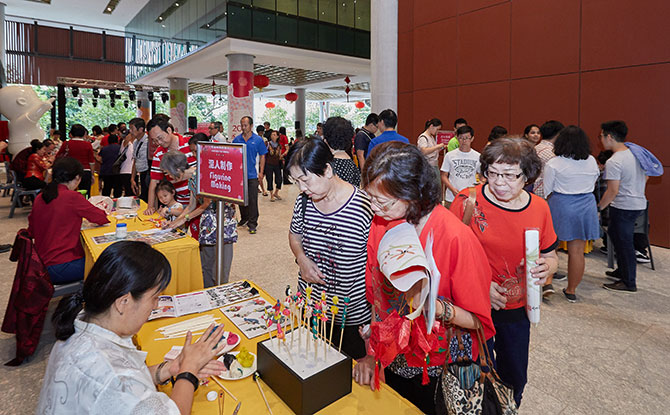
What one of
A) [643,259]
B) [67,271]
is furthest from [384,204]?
[643,259]

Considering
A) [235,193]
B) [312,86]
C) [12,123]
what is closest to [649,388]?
[235,193]

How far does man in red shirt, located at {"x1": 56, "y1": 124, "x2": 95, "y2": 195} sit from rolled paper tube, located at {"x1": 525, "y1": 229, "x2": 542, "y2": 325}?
704 cm

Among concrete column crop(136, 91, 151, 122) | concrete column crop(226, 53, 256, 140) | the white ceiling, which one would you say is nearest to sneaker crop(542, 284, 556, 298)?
concrete column crop(226, 53, 256, 140)

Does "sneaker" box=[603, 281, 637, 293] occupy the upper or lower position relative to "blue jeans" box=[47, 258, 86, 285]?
lower

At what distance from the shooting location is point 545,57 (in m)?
6.07

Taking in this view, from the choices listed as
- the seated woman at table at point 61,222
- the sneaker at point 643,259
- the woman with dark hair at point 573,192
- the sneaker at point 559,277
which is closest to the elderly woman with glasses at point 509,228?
the woman with dark hair at point 573,192

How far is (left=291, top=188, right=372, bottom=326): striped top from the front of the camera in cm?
172

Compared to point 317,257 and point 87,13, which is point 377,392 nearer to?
point 317,257

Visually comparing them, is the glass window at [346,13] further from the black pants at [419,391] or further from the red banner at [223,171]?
the black pants at [419,391]

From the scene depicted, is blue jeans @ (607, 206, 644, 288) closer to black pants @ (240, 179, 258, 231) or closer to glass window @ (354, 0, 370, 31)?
black pants @ (240, 179, 258, 231)

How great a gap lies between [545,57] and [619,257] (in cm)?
362

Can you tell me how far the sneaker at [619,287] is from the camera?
3.79 m

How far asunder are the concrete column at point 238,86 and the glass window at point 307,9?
2032 millimetres

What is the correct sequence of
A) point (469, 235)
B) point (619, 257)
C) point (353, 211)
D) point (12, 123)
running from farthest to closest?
point (12, 123) → point (619, 257) → point (353, 211) → point (469, 235)
